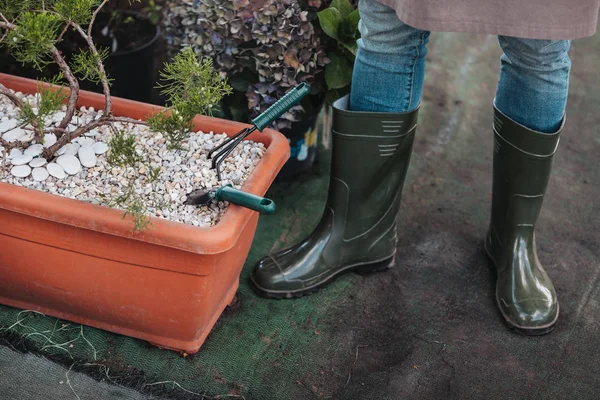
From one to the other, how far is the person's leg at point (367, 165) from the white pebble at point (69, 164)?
1.75ft

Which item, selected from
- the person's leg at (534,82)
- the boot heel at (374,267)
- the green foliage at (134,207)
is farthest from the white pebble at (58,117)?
the person's leg at (534,82)

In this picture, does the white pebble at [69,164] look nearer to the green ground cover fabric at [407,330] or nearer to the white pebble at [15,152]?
the white pebble at [15,152]

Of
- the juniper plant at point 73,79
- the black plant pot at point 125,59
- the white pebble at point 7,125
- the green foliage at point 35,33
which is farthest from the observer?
the black plant pot at point 125,59

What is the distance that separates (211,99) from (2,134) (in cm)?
49

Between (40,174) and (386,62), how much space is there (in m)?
0.78

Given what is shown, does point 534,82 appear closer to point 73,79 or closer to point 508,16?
point 508,16

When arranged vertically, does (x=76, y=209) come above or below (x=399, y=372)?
above

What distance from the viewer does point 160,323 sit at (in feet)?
4.99

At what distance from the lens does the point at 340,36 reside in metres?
1.88

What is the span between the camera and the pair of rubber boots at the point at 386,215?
165cm

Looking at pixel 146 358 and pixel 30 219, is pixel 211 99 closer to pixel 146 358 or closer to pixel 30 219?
pixel 30 219

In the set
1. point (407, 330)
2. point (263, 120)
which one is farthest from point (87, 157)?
point (407, 330)

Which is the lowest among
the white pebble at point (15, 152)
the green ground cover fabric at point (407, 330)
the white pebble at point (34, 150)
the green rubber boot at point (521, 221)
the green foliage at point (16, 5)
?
the green ground cover fabric at point (407, 330)

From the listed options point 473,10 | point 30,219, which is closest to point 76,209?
point 30,219
